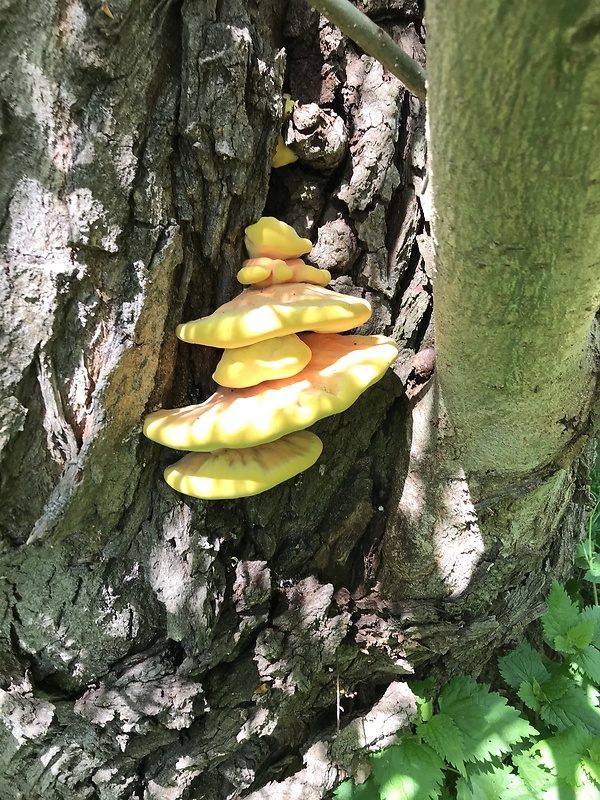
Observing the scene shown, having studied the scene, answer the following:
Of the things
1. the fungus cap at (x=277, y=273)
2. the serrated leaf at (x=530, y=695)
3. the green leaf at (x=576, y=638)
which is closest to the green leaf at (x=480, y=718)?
the serrated leaf at (x=530, y=695)

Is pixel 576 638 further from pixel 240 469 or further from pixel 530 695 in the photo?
pixel 240 469

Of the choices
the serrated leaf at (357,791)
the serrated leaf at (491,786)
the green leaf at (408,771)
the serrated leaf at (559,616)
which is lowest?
the serrated leaf at (357,791)

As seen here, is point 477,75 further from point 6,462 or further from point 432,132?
point 6,462

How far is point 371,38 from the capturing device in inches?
51.4

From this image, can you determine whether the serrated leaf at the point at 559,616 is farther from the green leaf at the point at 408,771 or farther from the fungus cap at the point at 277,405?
the fungus cap at the point at 277,405

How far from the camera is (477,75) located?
3.01ft

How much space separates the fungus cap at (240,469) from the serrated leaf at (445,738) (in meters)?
1.65

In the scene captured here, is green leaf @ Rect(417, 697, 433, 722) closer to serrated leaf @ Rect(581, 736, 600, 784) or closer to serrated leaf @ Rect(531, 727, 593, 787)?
serrated leaf @ Rect(531, 727, 593, 787)

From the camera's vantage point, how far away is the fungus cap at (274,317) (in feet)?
5.37

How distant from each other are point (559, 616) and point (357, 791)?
1.44m

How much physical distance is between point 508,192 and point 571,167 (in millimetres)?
119

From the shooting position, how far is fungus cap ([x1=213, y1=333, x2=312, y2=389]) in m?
1.74

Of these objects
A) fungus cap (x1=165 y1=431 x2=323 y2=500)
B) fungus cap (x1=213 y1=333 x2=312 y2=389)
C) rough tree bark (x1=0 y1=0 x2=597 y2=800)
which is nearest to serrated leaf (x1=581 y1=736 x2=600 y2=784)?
rough tree bark (x1=0 y1=0 x2=597 y2=800)

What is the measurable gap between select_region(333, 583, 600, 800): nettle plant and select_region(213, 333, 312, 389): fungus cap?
1.93 metres
